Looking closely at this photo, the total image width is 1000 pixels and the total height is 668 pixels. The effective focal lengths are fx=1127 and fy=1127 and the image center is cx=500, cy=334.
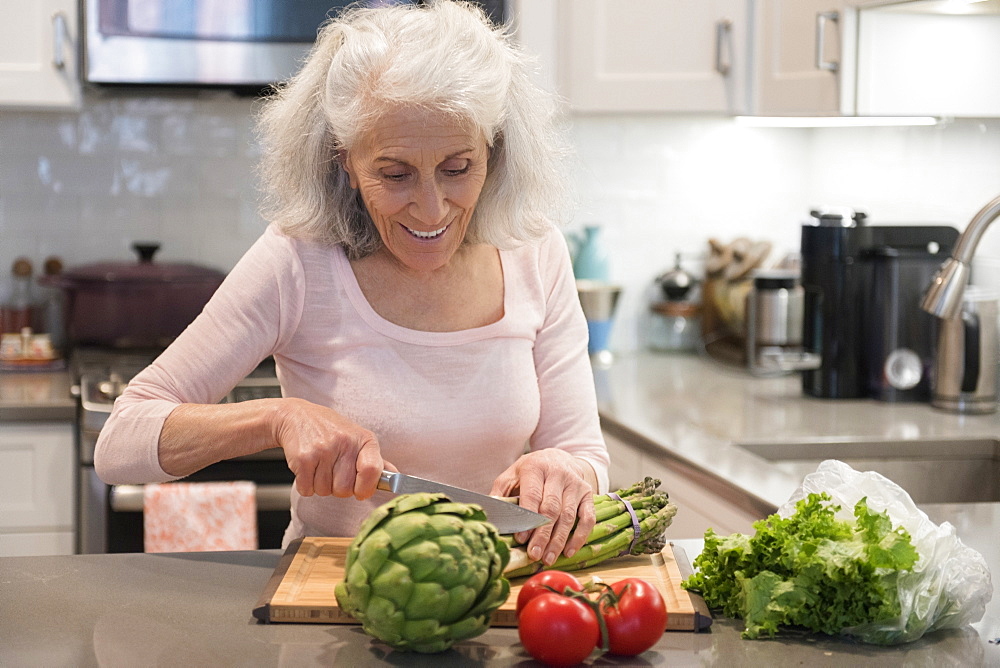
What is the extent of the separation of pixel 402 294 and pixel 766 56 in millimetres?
1475

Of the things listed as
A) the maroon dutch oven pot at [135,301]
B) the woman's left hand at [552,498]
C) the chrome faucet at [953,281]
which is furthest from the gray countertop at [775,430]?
the maroon dutch oven pot at [135,301]

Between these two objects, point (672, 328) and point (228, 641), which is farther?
point (672, 328)

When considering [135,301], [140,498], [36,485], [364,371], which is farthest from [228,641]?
[135,301]

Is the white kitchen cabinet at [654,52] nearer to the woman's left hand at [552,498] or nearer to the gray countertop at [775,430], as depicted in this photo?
the gray countertop at [775,430]


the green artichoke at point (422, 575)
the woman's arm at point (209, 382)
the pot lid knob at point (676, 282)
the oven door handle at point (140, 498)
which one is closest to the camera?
the green artichoke at point (422, 575)

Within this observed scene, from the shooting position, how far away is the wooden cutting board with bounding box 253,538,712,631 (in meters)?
1.08

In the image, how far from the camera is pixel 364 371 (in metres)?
1.47

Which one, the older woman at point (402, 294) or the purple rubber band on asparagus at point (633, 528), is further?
the older woman at point (402, 294)

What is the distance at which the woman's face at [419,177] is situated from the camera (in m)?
1.35

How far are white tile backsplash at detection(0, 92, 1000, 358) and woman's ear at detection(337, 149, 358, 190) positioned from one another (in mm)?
1439

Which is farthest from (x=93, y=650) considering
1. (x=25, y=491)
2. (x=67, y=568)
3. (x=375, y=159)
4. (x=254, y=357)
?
(x=25, y=491)

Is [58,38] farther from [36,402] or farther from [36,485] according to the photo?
[36,485]

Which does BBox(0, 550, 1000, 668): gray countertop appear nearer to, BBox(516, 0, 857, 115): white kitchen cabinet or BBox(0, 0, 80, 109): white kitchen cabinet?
BBox(0, 0, 80, 109): white kitchen cabinet

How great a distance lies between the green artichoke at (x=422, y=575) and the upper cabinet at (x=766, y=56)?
5.47 feet
